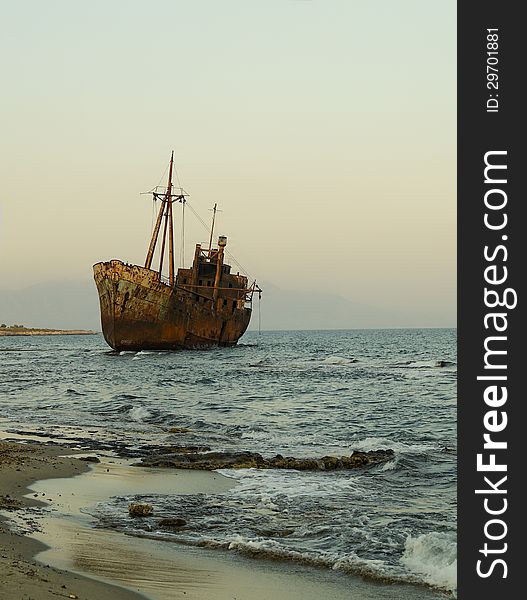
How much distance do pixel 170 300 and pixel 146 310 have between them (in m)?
2.05

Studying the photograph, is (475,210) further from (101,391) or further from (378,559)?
(101,391)

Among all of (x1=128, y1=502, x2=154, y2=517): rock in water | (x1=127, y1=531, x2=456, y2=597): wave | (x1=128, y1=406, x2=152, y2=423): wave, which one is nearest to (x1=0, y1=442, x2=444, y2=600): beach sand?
(x1=127, y1=531, x2=456, y2=597): wave

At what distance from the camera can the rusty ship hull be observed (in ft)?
190

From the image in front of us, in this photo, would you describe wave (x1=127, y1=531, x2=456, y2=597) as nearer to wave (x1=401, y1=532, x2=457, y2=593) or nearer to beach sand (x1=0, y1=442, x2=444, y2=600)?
wave (x1=401, y1=532, x2=457, y2=593)

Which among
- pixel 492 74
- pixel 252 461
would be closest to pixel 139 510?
pixel 252 461

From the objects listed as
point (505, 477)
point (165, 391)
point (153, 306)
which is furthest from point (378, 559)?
point (153, 306)

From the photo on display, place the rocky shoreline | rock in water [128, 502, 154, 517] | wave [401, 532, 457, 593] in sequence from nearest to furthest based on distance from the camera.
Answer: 1. wave [401, 532, 457, 593]
2. rock in water [128, 502, 154, 517]
3. the rocky shoreline

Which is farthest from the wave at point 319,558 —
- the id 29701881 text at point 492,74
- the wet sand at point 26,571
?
the id 29701881 text at point 492,74

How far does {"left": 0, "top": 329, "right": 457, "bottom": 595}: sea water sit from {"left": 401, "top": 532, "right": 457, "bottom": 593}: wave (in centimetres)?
2

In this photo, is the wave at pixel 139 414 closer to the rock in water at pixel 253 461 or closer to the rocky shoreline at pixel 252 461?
the rocky shoreline at pixel 252 461

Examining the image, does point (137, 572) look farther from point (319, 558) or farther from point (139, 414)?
point (139, 414)

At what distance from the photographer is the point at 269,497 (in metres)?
12.2

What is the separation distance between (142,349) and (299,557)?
53033mm

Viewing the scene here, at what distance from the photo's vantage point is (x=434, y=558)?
8836 millimetres
